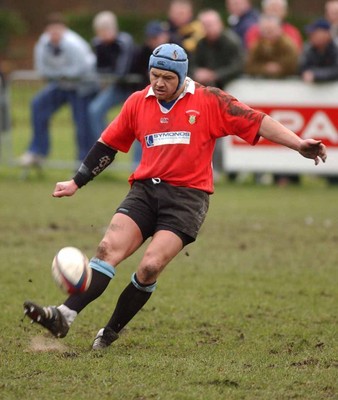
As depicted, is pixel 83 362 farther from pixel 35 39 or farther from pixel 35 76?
pixel 35 39

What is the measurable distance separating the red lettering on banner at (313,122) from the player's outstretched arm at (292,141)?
26.8 ft

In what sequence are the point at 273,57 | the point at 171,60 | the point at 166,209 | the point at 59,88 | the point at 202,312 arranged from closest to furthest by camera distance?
the point at 171,60
the point at 166,209
the point at 202,312
the point at 273,57
the point at 59,88

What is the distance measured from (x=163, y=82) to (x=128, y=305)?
1466 millimetres

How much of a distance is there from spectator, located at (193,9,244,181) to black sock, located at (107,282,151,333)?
8.73 metres

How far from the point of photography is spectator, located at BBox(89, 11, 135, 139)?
15.9m

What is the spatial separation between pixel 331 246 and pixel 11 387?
5.84 metres

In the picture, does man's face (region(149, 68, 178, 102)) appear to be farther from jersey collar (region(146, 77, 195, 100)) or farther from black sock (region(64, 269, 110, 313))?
black sock (region(64, 269, 110, 313))

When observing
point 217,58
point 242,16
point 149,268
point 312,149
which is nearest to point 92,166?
point 149,268

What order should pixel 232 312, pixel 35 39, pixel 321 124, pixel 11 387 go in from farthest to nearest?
pixel 35 39, pixel 321 124, pixel 232 312, pixel 11 387

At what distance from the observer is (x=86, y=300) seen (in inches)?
259

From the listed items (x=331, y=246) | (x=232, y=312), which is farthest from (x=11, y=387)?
(x=331, y=246)

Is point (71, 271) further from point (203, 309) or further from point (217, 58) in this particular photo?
point (217, 58)

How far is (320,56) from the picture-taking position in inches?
595

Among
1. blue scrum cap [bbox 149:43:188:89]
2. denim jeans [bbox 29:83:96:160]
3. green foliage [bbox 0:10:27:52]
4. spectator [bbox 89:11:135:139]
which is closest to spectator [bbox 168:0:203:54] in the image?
spectator [bbox 89:11:135:139]
